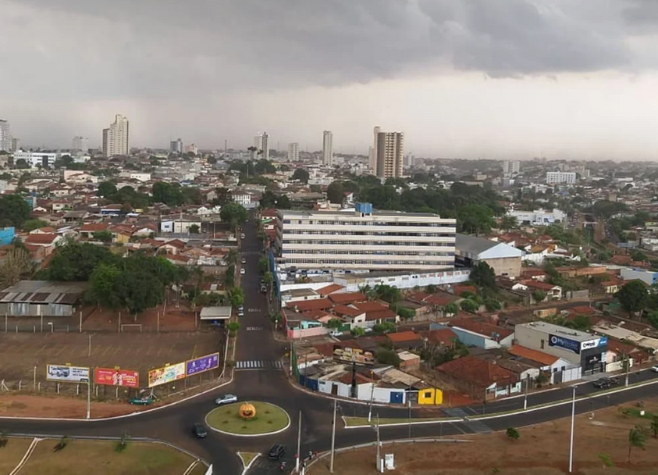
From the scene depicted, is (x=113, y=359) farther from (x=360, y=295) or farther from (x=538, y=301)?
(x=538, y=301)

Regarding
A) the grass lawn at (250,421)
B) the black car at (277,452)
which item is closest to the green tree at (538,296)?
the grass lawn at (250,421)

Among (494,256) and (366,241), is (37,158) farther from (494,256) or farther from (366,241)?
(494,256)

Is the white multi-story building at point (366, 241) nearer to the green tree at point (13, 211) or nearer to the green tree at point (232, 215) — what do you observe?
the green tree at point (232, 215)

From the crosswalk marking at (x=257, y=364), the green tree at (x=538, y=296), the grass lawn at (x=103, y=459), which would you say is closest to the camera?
the grass lawn at (x=103, y=459)

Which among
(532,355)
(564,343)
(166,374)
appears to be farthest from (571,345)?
(166,374)

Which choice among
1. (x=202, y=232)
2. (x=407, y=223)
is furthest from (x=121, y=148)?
(x=407, y=223)

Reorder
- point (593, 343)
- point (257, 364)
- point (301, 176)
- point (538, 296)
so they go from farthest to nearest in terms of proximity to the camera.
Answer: point (301, 176) → point (538, 296) → point (593, 343) → point (257, 364)
